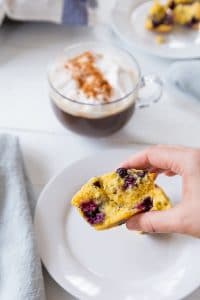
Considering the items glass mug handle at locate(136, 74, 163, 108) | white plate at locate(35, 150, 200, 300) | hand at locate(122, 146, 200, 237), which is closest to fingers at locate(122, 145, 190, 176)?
→ hand at locate(122, 146, 200, 237)

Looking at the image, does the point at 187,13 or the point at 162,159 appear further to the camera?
the point at 187,13

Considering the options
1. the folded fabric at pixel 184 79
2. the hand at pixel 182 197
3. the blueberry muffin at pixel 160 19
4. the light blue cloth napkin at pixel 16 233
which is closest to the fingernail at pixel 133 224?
the hand at pixel 182 197

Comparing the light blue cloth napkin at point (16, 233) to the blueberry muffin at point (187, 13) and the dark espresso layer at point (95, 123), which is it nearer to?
the dark espresso layer at point (95, 123)

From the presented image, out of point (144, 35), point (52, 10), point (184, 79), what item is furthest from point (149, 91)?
point (52, 10)

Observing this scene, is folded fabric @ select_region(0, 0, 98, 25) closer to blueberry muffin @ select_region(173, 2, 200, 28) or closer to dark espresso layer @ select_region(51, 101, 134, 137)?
blueberry muffin @ select_region(173, 2, 200, 28)

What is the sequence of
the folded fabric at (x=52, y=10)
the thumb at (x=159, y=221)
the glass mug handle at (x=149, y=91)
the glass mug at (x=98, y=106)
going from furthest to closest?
the folded fabric at (x=52, y=10), the glass mug handle at (x=149, y=91), the glass mug at (x=98, y=106), the thumb at (x=159, y=221)

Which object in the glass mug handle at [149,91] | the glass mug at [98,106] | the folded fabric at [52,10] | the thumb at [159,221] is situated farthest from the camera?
the folded fabric at [52,10]

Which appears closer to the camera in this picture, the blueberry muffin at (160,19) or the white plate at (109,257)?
the white plate at (109,257)

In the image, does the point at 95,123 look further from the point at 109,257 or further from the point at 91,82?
the point at 109,257

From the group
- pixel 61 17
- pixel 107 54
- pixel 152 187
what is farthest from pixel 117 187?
pixel 61 17
